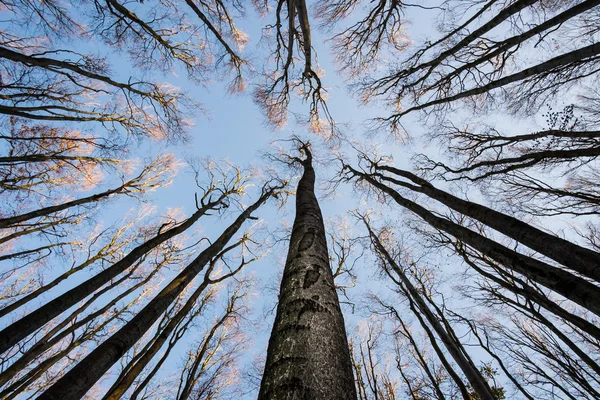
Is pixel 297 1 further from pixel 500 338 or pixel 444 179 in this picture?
pixel 500 338

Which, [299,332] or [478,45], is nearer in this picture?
[299,332]

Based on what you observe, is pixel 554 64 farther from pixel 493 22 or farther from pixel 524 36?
pixel 493 22

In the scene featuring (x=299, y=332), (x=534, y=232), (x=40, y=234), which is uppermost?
(x=40, y=234)

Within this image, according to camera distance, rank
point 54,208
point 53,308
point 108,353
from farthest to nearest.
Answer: point 54,208 → point 53,308 → point 108,353

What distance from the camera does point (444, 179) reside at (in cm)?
728

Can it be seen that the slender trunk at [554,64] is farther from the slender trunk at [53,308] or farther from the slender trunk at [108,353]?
the slender trunk at [53,308]

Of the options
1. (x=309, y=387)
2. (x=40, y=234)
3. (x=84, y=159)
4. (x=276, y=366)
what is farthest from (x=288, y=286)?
(x=40, y=234)

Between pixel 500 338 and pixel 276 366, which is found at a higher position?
pixel 500 338

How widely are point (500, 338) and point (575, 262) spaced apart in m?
7.95

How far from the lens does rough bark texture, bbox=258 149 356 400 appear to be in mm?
978

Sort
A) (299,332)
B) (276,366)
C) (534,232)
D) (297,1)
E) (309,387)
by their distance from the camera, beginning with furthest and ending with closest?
(297,1), (534,232), (299,332), (276,366), (309,387)

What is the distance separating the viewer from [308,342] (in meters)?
1.19

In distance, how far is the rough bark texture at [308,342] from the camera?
98 centimetres

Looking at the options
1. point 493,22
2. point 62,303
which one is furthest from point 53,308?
point 493,22
